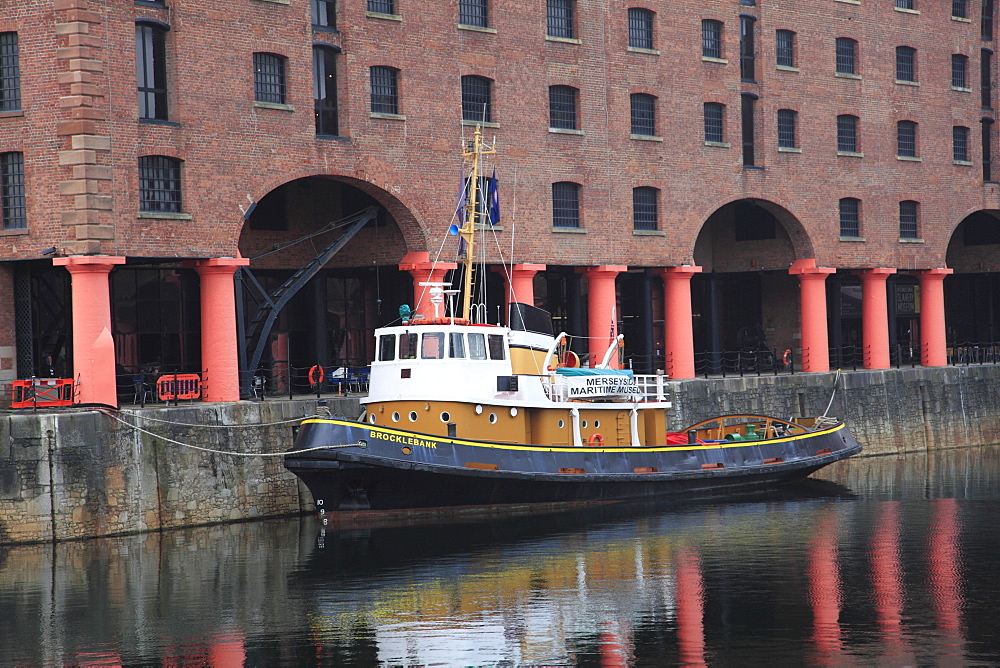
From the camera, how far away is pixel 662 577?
2734 centimetres

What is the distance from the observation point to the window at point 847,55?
5325cm

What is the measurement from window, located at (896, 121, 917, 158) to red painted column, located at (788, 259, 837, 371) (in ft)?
20.3

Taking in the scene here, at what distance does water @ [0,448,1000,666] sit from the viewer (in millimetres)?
21812

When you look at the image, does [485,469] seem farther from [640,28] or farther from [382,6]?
[640,28]

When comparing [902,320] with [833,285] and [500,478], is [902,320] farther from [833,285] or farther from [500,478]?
[500,478]

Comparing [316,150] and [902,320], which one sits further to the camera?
[902,320]

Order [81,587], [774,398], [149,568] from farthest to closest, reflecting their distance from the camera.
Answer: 1. [774,398]
2. [149,568]
3. [81,587]

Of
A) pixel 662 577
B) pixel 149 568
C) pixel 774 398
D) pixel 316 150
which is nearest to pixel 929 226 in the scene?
pixel 774 398

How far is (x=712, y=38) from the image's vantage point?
4959 centimetres

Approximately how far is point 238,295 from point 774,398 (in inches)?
761

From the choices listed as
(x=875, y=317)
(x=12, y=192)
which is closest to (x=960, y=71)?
(x=875, y=317)

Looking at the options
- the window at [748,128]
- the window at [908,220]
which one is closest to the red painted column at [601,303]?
the window at [748,128]

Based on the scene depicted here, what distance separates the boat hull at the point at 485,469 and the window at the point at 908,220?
18.2 metres

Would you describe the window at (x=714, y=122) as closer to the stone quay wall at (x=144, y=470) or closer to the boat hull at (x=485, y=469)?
the boat hull at (x=485, y=469)
